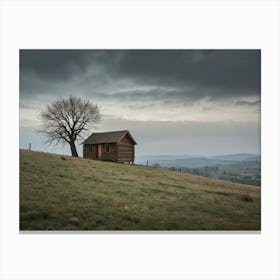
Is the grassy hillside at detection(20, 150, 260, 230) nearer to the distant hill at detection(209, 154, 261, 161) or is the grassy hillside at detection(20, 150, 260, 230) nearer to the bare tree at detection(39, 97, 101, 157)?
the bare tree at detection(39, 97, 101, 157)

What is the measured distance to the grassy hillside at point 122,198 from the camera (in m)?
Result: 6.43

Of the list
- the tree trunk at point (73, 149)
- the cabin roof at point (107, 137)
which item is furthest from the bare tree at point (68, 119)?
the cabin roof at point (107, 137)

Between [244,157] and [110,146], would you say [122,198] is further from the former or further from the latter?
[244,157]

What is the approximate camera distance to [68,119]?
287 inches

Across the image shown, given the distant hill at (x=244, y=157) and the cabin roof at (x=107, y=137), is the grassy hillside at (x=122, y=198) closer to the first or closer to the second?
the cabin roof at (x=107, y=137)

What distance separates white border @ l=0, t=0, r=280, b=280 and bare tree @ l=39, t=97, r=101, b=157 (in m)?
0.71
